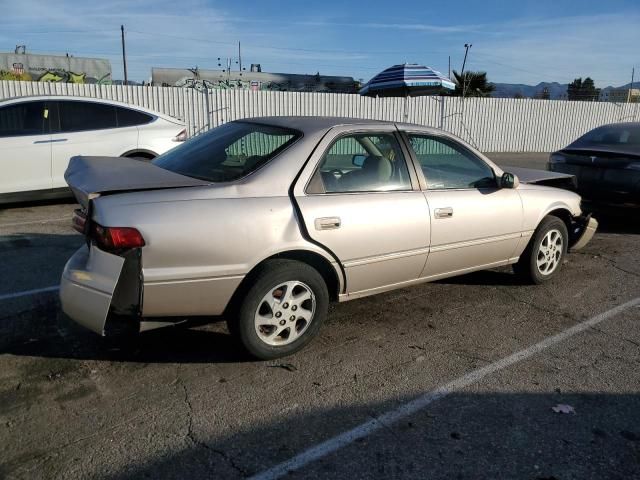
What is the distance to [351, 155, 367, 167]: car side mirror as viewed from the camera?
4.02 meters

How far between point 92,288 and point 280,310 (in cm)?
114

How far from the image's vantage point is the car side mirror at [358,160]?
13.2 ft

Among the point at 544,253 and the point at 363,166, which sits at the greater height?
the point at 363,166

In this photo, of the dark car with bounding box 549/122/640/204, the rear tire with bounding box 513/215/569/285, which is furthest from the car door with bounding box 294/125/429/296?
the dark car with bounding box 549/122/640/204

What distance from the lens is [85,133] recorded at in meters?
7.93

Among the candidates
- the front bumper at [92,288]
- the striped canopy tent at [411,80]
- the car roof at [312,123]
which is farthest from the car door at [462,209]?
the striped canopy tent at [411,80]

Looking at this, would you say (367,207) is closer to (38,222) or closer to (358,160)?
(358,160)

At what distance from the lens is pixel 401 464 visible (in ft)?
8.38

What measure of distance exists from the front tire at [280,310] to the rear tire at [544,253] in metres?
2.41

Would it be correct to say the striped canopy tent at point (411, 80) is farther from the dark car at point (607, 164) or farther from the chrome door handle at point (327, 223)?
the chrome door handle at point (327, 223)

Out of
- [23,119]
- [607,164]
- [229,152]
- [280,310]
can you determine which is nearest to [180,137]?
[23,119]

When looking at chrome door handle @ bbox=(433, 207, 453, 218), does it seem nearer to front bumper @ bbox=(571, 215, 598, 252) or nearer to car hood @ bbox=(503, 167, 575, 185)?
car hood @ bbox=(503, 167, 575, 185)

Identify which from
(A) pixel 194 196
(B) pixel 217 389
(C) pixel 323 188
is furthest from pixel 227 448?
(C) pixel 323 188

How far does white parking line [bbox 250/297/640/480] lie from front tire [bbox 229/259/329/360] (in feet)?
2.84
